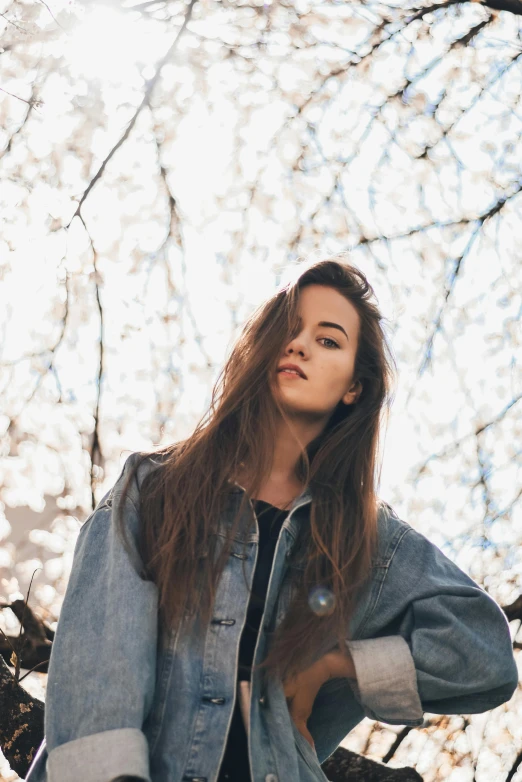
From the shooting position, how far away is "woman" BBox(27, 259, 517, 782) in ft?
5.81

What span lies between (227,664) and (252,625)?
0.47 ft

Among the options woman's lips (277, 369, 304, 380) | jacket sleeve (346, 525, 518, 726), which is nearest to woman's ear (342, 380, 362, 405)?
woman's lips (277, 369, 304, 380)

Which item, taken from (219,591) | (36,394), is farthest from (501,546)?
(219,591)

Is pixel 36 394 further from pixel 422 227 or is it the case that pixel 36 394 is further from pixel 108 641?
pixel 108 641

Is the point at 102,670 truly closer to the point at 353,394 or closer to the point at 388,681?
the point at 388,681

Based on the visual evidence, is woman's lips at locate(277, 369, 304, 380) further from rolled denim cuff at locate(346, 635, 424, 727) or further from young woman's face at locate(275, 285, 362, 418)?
rolled denim cuff at locate(346, 635, 424, 727)

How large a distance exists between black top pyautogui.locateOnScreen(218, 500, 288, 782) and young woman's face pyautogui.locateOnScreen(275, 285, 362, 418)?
11.8 inches

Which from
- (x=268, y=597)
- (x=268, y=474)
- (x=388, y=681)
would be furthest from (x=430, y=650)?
(x=268, y=474)

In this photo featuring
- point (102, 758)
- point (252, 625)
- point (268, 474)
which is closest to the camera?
point (102, 758)

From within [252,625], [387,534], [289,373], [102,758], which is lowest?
[102,758]

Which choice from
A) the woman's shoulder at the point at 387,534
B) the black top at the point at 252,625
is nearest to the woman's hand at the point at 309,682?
the black top at the point at 252,625

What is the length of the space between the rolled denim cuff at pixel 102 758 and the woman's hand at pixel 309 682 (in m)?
0.46

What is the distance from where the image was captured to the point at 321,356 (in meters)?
2.35

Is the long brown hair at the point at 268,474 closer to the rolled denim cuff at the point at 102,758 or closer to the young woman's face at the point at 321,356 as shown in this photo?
the young woman's face at the point at 321,356
